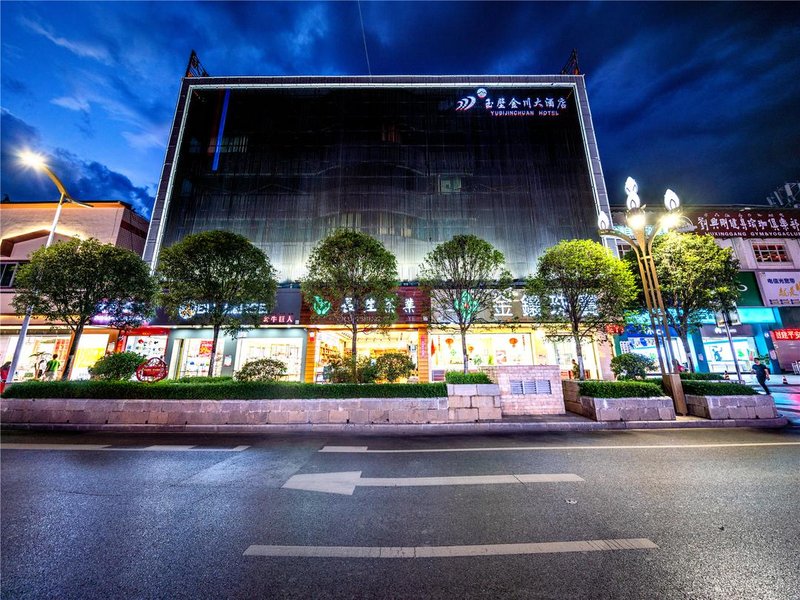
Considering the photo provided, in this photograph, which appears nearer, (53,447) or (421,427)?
(53,447)

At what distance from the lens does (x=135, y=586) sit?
7.91 ft

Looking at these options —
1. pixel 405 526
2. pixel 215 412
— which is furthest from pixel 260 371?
pixel 405 526

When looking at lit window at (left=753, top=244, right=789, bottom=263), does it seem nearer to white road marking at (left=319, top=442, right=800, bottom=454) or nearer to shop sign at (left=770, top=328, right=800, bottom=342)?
shop sign at (left=770, top=328, right=800, bottom=342)

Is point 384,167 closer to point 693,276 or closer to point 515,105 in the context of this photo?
point 515,105

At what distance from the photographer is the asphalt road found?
2.41 meters

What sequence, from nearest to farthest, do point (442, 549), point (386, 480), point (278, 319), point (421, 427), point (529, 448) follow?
point (442, 549) < point (386, 480) < point (529, 448) < point (421, 427) < point (278, 319)

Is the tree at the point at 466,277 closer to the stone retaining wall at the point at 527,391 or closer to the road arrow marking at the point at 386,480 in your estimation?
the stone retaining wall at the point at 527,391

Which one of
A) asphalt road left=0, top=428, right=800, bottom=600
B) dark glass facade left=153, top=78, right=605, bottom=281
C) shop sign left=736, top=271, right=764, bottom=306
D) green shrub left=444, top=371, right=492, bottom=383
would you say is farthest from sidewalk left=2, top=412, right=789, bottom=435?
shop sign left=736, top=271, right=764, bottom=306

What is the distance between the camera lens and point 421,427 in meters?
9.13

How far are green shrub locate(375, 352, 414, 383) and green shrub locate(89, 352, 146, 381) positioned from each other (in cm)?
863

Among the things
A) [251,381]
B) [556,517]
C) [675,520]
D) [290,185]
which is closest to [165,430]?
[251,381]

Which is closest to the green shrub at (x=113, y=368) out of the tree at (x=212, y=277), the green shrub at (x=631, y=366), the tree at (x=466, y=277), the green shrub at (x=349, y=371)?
the tree at (x=212, y=277)

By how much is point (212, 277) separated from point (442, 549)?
13.0m

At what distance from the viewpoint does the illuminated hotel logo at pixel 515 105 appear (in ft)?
77.4
